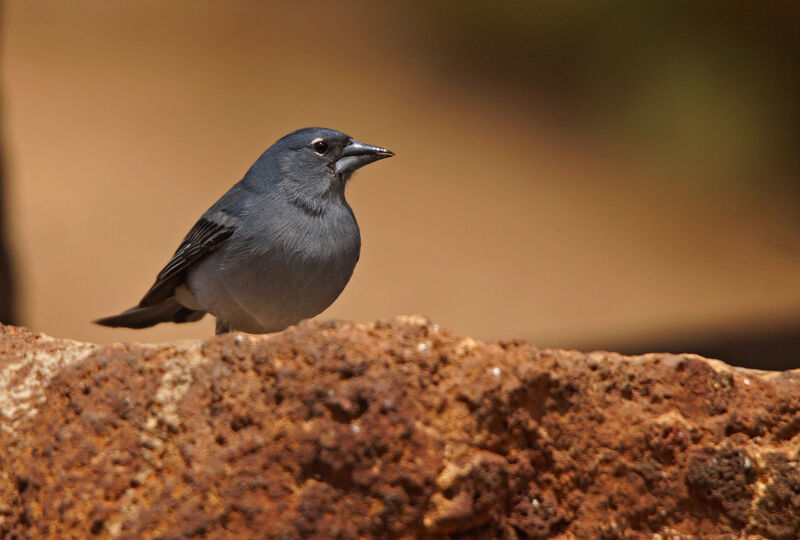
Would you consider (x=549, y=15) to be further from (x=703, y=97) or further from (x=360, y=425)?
(x=360, y=425)

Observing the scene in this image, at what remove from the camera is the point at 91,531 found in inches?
124

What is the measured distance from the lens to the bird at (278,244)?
16.9 ft

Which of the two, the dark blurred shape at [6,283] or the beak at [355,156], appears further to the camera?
the dark blurred shape at [6,283]

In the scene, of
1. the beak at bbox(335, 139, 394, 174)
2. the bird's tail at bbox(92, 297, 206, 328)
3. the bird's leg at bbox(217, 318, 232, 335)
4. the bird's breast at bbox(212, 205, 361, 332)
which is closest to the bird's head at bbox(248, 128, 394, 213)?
the beak at bbox(335, 139, 394, 174)

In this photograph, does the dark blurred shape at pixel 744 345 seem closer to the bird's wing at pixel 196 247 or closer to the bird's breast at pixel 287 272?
the bird's breast at pixel 287 272

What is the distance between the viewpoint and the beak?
5688 mm

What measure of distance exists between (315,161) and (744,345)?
557 centimetres

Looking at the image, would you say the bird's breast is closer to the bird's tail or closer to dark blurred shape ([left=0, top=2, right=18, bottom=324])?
the bird's tail

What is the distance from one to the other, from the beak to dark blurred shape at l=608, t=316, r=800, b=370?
4.15 m

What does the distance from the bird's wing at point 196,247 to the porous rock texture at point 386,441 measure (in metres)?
Result: 1.85

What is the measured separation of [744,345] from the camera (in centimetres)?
959

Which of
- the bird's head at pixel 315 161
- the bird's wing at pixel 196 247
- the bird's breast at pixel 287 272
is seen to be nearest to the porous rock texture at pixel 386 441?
the bird's breast at pixel 287 272

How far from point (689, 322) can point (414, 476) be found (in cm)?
895

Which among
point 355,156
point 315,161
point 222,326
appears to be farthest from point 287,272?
point 355,156
